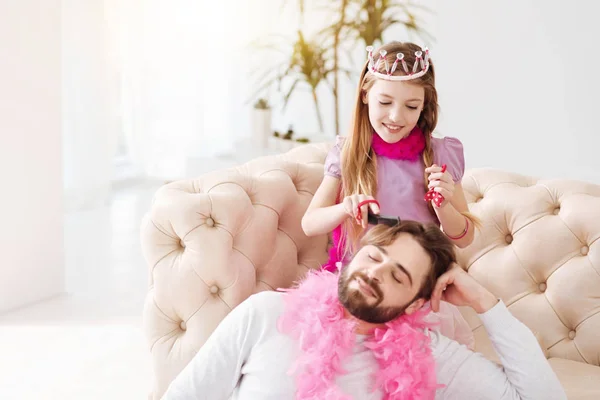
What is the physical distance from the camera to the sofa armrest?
194 centimetres

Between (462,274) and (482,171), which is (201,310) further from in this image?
(482,171)

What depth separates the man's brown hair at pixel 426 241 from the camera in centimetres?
161

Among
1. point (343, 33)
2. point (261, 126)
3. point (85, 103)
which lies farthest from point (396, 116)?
point (343, 33)

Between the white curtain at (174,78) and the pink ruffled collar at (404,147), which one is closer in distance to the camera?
the pink ruffled collar at (404,147)

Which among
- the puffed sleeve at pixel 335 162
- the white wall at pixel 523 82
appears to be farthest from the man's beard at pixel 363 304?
the white wall at pixel 523 82

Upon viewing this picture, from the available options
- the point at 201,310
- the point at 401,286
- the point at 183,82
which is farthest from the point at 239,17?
the point at 401,286

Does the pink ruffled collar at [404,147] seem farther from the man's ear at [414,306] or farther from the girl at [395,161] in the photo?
the man's ear at [414,306]

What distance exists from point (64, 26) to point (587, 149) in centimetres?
288

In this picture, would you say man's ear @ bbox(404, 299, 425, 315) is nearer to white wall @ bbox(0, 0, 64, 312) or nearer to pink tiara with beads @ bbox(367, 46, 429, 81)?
pink tiara with beads @ bbox(367, 46, 429, 81)

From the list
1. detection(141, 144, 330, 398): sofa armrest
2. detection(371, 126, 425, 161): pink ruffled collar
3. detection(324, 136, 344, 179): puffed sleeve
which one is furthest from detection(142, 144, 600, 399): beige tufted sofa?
detection(371, 126, 425, 161): pink ruffled collar

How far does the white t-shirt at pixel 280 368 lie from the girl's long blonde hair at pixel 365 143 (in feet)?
1.16

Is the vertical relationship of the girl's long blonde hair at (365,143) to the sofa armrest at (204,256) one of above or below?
above

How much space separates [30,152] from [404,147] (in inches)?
71.2

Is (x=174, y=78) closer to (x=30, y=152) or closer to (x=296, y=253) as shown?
(x=30, y=152)
